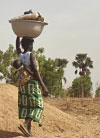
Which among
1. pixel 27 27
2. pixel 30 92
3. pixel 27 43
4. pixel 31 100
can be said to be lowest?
pixel 31 100

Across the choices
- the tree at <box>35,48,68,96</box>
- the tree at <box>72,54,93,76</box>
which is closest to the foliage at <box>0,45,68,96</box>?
the tree at <box>35,48,68,96</box>

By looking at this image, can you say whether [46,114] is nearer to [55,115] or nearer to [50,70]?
[55,115]

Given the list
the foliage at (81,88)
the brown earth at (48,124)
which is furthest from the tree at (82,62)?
the brown earth at (48,124)

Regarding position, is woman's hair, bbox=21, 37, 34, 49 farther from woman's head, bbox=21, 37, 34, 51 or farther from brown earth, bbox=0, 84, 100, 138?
brown earth, bbox=0, 84, 100, 138

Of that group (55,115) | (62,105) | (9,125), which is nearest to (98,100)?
(62,105)

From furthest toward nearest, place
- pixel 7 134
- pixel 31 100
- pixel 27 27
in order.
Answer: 1. pixel 7 134
2. pixel 27 27
3. pixel 31 100

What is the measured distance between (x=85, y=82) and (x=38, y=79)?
24943mm

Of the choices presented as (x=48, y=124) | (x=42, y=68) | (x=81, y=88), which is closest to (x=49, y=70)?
(x=42, y=68)

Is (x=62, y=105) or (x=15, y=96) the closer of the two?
(x=15, y=96)

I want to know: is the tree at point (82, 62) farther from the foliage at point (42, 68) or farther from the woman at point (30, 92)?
the woman at point (30, 92)

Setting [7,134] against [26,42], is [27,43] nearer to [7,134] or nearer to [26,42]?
[26,42]

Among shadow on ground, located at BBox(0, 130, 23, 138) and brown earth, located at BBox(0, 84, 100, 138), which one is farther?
brown earth, located at BBox(0, 84, 100, 138)

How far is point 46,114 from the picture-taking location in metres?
6.87

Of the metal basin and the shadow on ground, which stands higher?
the metal basin
